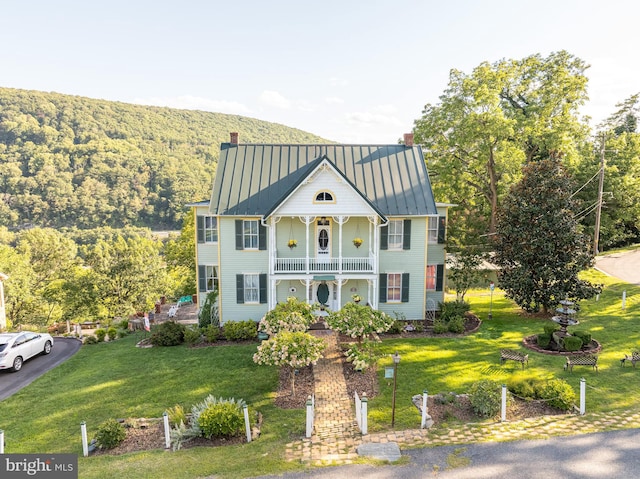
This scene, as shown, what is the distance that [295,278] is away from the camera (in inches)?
803

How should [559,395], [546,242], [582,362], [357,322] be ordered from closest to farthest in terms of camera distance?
1. [559,395]
2. [582,362]
3. [357,322]
4. [546,242]

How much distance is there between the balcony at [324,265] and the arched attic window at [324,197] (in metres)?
3.10

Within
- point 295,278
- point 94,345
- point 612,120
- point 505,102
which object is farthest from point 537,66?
point 94,345

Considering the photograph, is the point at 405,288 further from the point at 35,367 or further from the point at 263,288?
the point at 35,367

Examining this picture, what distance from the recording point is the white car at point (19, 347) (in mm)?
16281

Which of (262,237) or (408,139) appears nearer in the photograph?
(262,237)

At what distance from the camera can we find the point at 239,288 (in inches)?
835

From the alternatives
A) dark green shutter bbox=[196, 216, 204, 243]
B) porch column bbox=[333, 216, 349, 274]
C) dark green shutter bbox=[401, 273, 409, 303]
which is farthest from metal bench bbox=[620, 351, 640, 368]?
dark green shutter bbox=[196, 216, 204, 243]

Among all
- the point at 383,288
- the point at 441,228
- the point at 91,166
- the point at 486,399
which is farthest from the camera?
the point at 91,166

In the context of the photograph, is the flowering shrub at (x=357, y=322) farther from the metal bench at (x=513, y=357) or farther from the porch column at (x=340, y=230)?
the metal bench at (x=513, y=357)

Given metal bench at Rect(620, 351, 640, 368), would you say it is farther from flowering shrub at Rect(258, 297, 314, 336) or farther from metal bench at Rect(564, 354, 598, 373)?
flowering shrub at Rect(258, 297, 314, 336)

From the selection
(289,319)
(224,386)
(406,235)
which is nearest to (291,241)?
(289,319)

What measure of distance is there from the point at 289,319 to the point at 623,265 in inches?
1161

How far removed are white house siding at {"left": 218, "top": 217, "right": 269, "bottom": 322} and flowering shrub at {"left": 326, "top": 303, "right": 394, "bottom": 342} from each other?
6483mm
